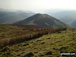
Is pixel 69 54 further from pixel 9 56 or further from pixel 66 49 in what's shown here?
pixel 9 56

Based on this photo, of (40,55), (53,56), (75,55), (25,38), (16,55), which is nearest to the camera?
(75,55)

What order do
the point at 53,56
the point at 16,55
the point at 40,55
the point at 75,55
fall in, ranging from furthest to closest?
the point at 16,55
the point at 40,55
the point at 53,56
the point at 75,55

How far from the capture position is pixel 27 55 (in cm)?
3341

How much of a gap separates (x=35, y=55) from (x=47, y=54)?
2806mm

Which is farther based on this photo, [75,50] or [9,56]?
[9,56]

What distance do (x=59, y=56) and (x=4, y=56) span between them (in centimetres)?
1518

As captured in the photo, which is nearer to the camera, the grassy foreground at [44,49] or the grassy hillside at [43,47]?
the grassy foreground at [44,49]

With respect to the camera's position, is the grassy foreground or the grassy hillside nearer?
the grassy foreground

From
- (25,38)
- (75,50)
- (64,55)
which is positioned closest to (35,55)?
(64,55)

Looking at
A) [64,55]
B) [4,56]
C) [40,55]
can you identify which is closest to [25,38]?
[4,56]

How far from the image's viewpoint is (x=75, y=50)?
30953mm

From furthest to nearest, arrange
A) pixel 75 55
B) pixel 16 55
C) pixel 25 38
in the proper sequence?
pixel 25 38, pixel 16 55, pixel 75 55

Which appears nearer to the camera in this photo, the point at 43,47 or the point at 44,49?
the point at 44,49

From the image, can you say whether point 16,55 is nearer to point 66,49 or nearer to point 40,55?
point 40,55
